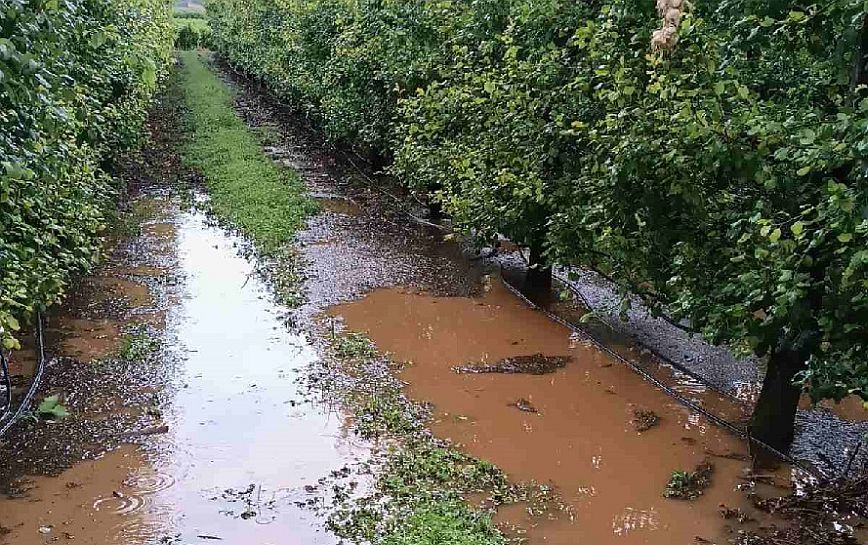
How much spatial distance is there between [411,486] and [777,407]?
9.97 feet

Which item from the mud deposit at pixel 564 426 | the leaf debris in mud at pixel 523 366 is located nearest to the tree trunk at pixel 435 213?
the mud deposit at pixel 564 426

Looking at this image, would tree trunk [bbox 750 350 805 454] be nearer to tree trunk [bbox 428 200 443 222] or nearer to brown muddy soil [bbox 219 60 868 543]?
brown muddy soil [bbox 219 60 868 543]

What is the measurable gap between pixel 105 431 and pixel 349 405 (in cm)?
210

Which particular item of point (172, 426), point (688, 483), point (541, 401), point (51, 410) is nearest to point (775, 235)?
point (688, 483)

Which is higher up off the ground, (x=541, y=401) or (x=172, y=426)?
(x=541, y=401)

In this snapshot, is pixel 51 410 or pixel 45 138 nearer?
pixel 45 138

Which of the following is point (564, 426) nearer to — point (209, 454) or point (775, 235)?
point (209, 454)

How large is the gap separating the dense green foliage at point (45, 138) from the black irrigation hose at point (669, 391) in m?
5.26

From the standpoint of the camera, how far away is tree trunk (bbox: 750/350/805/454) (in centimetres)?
717

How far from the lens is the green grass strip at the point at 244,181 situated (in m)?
14.5

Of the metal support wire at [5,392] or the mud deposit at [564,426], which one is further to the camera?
the metal support wire at [5,392]

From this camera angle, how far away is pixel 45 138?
652 cm

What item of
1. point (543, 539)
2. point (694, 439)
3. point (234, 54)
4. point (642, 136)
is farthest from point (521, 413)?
point (234, 54)

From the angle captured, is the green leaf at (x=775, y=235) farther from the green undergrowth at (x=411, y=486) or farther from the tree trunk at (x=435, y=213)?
the tree trunk at (x=435, y=213)
